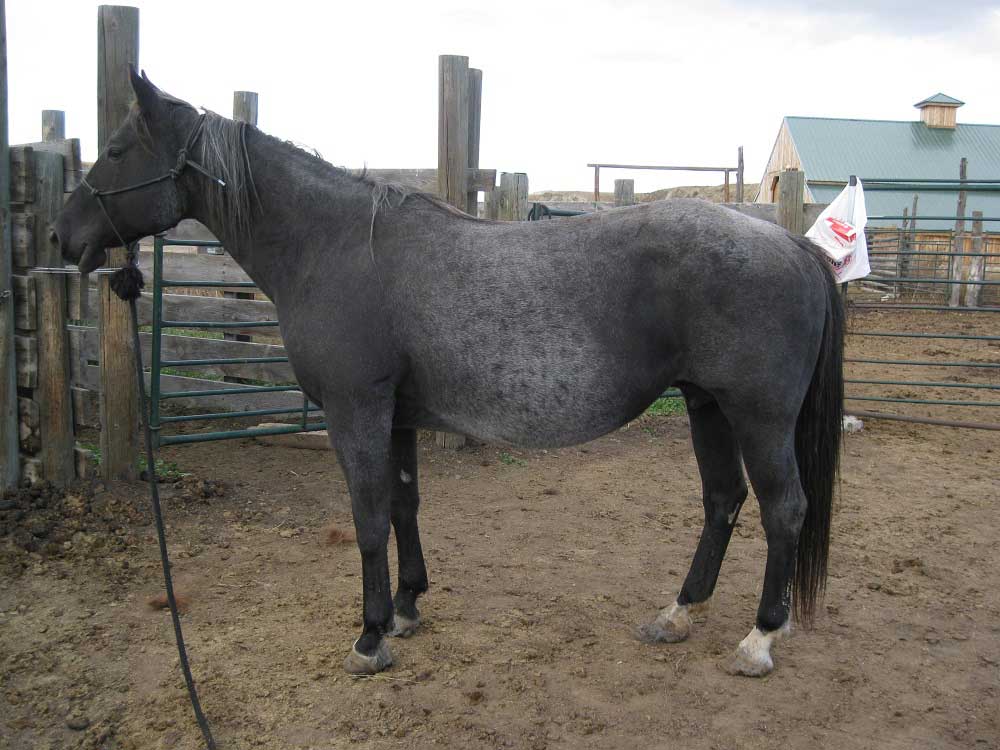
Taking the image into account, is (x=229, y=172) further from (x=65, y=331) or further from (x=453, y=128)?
(x=453, y=128)

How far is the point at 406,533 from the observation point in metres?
3.57

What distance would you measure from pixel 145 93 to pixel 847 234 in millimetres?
5509

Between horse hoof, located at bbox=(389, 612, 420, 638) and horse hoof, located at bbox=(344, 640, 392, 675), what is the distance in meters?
0.29

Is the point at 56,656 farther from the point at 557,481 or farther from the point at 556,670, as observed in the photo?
the point at 557,481

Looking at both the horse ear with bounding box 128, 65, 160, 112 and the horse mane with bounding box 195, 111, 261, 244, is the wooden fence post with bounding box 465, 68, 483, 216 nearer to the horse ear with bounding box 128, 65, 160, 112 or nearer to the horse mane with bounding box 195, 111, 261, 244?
the horse mane with bounding box 195, 111, 261, 244

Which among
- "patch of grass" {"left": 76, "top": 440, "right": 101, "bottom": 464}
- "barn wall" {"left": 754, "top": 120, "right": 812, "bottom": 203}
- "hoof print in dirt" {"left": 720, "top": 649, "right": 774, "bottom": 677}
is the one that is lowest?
"hoof print in dirt" {"left": 720, "top": 649, "right": 774, "bottom": 677}

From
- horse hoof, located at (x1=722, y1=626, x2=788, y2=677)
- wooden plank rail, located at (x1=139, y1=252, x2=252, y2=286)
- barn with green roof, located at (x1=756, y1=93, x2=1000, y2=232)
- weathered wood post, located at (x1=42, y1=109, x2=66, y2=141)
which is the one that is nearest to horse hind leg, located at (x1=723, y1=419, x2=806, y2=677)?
horse hoof, located at (x1=722, y1=626, x2=788, y2=677)

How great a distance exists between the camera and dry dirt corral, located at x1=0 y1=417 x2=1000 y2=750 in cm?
276

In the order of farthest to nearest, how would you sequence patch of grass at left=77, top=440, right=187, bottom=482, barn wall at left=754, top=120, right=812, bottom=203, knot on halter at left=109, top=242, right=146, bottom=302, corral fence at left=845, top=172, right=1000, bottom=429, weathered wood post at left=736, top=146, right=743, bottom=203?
barn wall at left=754, top=120, right=812, bottom=203, weathered wood post at left=736, top=146, right=743, bottom=203, corral fence at left=845, top=172, right=1000, bottom=429, patch of grass at left=77, top=440, right=187, bottom=482, knot on halter at left=109, top=242, right=146, bottom=302

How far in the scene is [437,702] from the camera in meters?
2.90

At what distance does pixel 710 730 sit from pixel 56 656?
2.62 meters

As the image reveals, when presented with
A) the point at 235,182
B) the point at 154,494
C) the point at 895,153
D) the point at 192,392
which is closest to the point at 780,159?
the point at 895,153

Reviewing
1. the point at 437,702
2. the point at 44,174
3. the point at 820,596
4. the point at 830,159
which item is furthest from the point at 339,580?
the point at 830,159

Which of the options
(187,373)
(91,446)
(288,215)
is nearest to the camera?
(288,215)
